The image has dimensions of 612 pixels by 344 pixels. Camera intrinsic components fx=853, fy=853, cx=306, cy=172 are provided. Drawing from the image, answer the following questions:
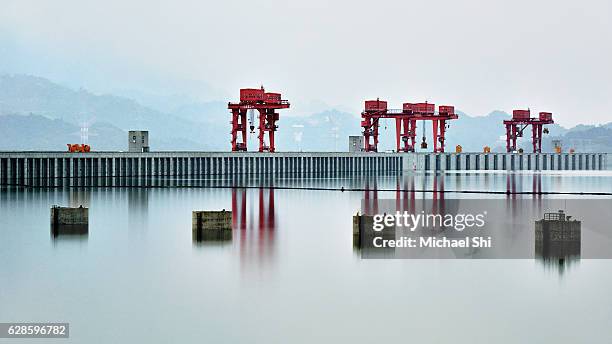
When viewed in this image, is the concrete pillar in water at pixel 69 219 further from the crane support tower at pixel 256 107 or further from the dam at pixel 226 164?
the crane support tower at pixel 256 107

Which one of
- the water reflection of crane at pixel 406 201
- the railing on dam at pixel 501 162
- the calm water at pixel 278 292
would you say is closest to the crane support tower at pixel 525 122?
the railing on dam at pixel 501 162

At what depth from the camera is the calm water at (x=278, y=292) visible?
2067 cm

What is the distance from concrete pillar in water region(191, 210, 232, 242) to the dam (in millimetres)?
44951

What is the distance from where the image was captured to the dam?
84688 millimetres

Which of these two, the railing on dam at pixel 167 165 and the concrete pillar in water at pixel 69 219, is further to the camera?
the railing on dam at pixel 167 165

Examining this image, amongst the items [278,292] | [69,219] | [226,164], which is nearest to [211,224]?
[69,219]

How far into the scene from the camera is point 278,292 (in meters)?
25.4

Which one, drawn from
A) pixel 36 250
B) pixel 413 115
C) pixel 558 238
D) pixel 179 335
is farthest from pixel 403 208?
pixel 413 115

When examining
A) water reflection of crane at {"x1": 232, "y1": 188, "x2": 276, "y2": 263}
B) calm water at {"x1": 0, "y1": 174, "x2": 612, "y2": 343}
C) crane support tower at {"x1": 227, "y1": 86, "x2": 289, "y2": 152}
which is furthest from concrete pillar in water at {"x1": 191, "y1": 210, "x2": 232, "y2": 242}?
crane support tower at {"x1": 227, "y1": 86, "x2": 289, "y2": 152}

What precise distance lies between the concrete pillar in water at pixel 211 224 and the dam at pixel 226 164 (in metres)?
45.0

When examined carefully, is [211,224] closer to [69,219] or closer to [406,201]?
[69,219]

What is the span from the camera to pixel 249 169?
111 m

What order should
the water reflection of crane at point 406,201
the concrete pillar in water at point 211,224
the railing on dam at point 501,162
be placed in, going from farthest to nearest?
1. the railing on dam at point 501,162
2. the water reflection of crane at point 406,201
3. the concrete pillar in water at point 211,224

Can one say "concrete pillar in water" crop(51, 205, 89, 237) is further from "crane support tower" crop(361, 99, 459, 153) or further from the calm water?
"crane support tower" crop(361, 99, 459, 153)
